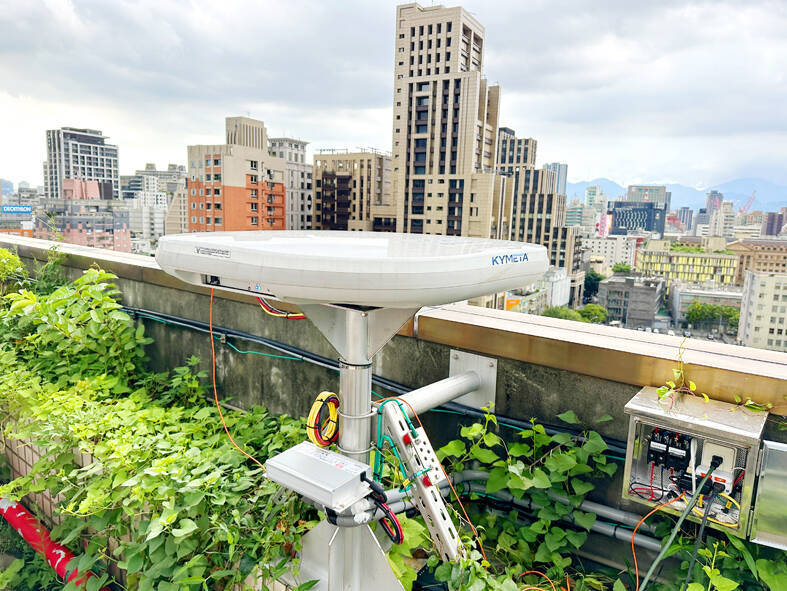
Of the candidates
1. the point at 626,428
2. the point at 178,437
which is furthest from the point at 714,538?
the point at 178,437

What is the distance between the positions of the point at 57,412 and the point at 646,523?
1991mm

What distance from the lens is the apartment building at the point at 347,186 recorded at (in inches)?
2153

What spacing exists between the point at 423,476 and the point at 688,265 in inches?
2913

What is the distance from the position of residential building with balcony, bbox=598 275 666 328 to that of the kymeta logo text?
154 feet

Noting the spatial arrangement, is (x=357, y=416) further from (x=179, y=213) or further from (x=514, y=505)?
(x=179, y=213)

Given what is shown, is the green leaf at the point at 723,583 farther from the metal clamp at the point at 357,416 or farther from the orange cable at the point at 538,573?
the metal clamp at the point at 357,416

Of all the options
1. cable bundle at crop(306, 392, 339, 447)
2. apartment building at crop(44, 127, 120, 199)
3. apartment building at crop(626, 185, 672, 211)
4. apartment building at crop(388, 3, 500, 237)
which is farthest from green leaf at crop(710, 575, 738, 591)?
apartment building at crop(626, 185, 672, 211)

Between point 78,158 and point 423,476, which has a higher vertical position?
point 78,158

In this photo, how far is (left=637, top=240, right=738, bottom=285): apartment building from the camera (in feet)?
202

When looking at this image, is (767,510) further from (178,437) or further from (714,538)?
(178,437)

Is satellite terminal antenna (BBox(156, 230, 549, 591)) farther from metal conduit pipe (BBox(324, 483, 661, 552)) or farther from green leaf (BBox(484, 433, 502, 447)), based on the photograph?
green leaf (BBox(484, 433, 502, 447))

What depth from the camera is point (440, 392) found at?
1427 millimetres

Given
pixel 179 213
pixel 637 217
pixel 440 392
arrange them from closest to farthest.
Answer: pixel 440 392
pixel 179 213
pixel 637 217

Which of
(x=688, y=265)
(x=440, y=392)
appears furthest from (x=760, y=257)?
(x=440, y=392)
